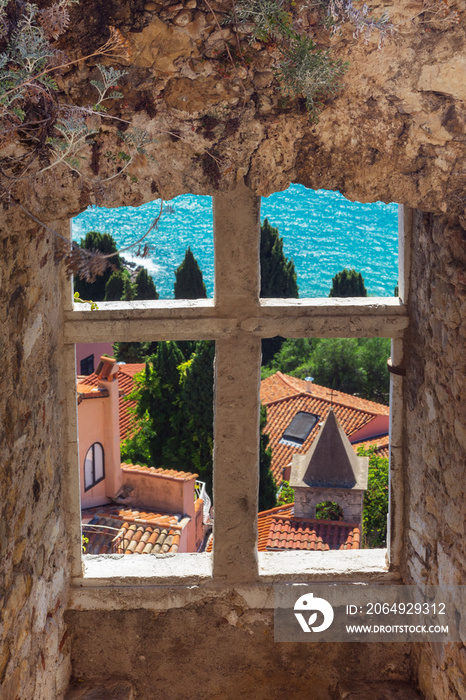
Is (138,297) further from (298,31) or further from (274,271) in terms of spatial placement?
(298,31)

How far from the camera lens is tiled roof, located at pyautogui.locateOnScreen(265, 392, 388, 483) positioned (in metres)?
17.1

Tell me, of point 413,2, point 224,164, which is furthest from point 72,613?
point 413,2

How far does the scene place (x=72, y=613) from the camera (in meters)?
3.92

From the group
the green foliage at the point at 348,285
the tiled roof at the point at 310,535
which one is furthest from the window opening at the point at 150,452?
the green foliage at the point at 348,285

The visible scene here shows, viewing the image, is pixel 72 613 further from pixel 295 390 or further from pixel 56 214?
pixel 295 390

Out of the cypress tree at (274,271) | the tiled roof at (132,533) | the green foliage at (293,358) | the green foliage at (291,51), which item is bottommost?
the tiled roof at (132,533)

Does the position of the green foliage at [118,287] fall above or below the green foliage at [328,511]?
above

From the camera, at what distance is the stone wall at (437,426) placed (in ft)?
10.4

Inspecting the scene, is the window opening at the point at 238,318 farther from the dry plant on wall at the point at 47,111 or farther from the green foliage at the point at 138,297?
the green foliage at the point at 138,297

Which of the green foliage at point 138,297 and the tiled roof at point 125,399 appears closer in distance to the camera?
the tiled roof at point 125,399

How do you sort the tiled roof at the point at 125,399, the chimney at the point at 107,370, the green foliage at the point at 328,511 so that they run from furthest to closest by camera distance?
1. the tiled roof at the point at 125,399
2. the green foliage at the point at 328,511
3. the chimney at the point at 107,370

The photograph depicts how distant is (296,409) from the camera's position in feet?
59.9

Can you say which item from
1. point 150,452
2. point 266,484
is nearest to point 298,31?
point 266,484

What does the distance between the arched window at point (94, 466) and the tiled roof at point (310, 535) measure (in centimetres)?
273
